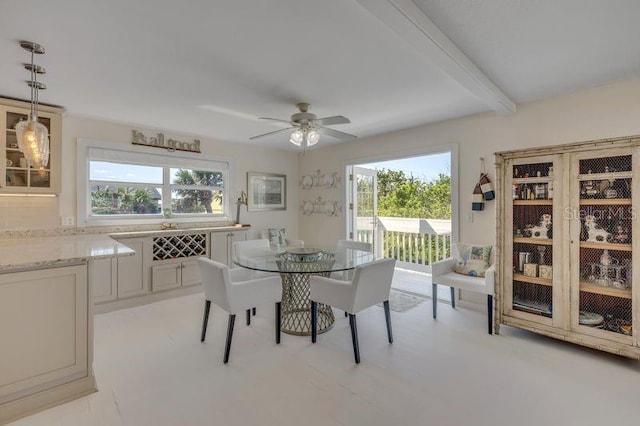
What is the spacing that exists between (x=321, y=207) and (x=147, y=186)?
2.68 m

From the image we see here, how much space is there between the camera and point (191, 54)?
81.9 inches

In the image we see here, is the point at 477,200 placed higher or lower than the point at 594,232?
higher

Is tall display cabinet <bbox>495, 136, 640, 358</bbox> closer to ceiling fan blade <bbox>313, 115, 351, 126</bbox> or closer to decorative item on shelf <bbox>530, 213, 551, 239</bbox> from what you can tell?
decorative item on shelf <bbox>530, 213, 551, 239</bbox>

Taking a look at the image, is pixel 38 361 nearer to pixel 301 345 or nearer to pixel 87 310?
pixel 87 310

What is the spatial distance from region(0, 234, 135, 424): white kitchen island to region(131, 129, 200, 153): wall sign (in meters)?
2.27

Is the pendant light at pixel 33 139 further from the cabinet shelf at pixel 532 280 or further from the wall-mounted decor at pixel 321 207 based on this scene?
the cabinet shelf at pixel 532 280

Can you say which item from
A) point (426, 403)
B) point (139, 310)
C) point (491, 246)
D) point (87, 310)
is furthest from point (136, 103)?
point (491, 246)

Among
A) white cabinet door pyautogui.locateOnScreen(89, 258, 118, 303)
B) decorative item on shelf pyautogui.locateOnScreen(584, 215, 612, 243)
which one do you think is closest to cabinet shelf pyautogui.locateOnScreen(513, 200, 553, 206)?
decorative item on shelf pyautogui.locateOnScreen(584, 215, 612, 243)

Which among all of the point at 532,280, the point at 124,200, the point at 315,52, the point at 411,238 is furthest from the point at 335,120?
the point at 411,238

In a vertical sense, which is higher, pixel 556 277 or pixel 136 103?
pixel 136 103

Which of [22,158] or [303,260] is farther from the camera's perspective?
[22,158]

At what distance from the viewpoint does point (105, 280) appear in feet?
11.4

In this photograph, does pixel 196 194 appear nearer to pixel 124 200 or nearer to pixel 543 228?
pixel 124 200

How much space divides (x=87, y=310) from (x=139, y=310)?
5.57 ft
